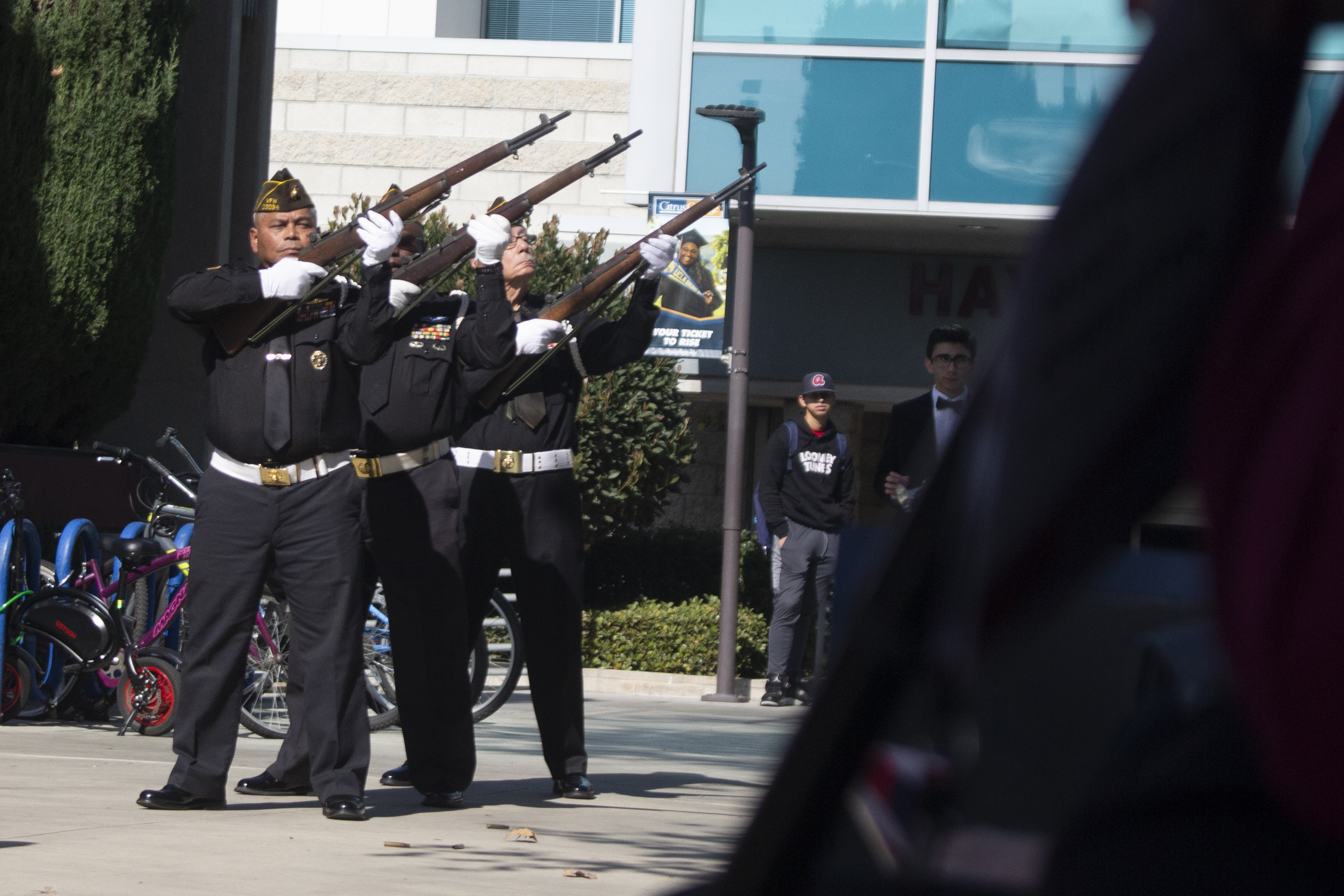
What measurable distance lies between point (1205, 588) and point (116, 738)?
7.03 metres

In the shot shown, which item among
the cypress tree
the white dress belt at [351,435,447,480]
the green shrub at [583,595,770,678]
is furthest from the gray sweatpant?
the white dress belt at [351,435,447,480]

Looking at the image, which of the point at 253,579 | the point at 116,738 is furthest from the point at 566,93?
the point at 253,579

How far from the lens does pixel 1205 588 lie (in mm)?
570

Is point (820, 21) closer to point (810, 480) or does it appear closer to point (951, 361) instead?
point (810, 480)

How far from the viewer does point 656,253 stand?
644 centimetres

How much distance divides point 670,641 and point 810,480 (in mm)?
2383

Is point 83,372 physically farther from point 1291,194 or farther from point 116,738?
point 1291,194

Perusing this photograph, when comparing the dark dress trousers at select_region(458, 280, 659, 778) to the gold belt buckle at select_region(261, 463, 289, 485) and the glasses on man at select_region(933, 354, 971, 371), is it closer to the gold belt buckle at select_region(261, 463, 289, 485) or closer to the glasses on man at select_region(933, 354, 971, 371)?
the gold belt buckle at select_region(261, 463, 289, 485)

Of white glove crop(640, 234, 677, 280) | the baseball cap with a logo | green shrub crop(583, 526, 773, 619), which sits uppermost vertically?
white glove crop(640, 234, 677, 280)

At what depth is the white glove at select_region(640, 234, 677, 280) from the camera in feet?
21.1

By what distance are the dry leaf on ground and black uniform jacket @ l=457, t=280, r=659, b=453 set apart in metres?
1.90

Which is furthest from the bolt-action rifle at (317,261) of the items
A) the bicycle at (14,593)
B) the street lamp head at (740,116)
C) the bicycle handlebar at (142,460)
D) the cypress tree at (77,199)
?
the street lamp head at (740,116)

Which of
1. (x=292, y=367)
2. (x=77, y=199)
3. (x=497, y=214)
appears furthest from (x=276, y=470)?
(x=77, y=199)

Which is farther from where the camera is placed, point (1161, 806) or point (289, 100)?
point (289, 100)
